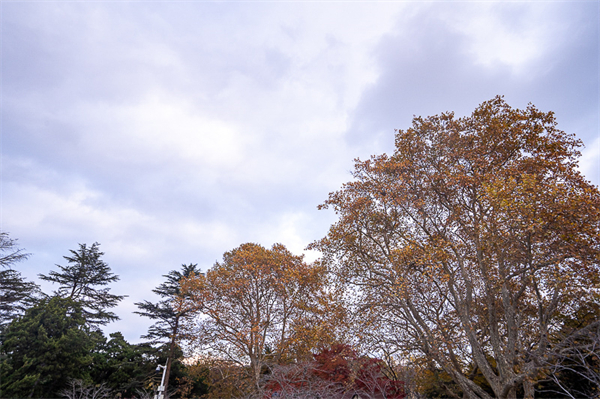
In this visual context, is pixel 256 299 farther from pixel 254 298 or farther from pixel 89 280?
pixel 89 280

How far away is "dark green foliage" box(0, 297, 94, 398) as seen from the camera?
16094mm

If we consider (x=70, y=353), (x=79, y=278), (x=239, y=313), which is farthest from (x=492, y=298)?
(x=79, y=278)

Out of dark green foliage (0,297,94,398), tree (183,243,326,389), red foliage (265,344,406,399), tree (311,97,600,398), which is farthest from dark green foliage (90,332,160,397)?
tree (311,97,600,398)

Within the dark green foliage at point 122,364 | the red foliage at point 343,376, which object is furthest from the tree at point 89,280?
the red foliage at point 343,376

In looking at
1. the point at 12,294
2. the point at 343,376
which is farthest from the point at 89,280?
the point at 343,376

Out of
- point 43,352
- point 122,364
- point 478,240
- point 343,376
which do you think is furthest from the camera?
point 122,364

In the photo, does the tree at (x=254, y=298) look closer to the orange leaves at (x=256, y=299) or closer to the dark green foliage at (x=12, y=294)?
the orange leaves at (x=256, y=299)

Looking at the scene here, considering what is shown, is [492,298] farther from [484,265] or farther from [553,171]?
[553,171]

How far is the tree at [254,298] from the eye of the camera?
15.3 metres

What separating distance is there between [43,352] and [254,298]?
40.6ft

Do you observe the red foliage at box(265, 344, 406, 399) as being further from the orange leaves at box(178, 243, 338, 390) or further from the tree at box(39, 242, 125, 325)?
the tree at box(39, 242, 125, 325)

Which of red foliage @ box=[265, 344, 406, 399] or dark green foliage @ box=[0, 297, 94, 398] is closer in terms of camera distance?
red foliage @ box=[265, 344, 406, 399]

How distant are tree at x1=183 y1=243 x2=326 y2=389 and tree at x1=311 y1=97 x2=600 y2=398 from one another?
143 inches

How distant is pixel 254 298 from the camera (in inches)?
629
